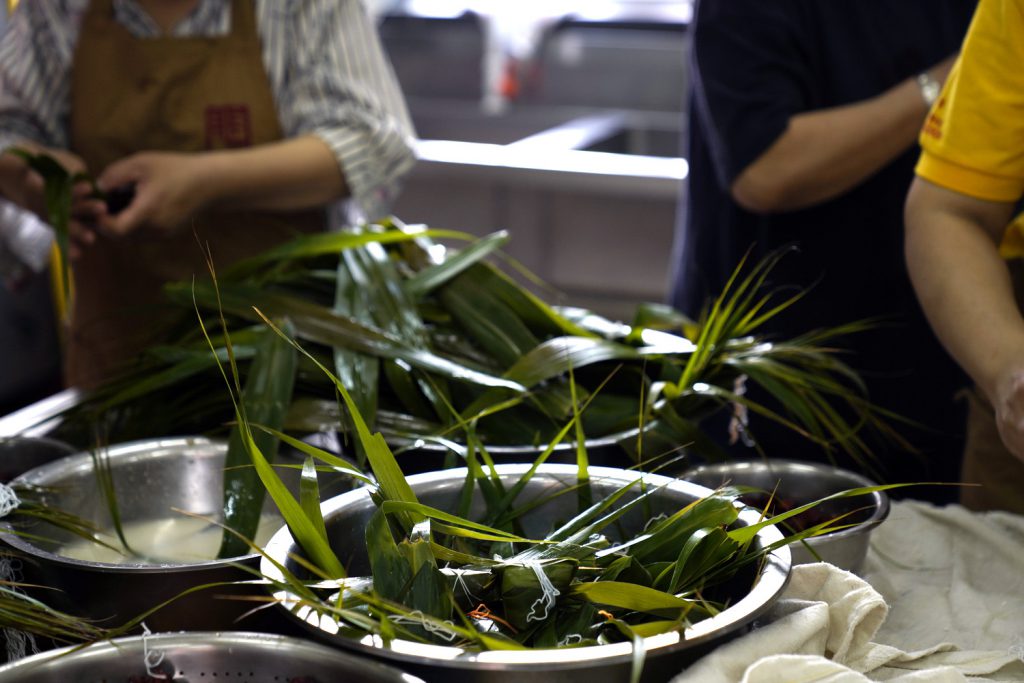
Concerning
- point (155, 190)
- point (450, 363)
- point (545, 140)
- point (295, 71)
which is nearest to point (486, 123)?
point (545, 140)

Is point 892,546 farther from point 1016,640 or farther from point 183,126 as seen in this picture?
point 183,126

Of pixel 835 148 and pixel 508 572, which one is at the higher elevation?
pixel 835 148

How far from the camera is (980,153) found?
1.22 meters

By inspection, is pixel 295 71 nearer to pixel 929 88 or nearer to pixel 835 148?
pixel 835 148

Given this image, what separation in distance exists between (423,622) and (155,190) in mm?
1101

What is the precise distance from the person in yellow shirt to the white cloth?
0.12m

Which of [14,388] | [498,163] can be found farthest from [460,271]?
[14,388]

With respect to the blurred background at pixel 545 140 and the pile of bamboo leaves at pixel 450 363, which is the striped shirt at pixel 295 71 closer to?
the pile of bamboo leaves at pixel 450 363

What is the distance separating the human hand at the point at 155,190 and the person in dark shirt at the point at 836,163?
2.41ft

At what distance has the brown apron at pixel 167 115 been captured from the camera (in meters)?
1.88

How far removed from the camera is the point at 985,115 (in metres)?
1.20

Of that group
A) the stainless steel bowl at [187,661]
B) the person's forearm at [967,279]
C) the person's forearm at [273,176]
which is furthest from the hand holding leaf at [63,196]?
the person's forearm at [967,279]

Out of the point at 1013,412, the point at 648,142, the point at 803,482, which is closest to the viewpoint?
the point at 1013,412

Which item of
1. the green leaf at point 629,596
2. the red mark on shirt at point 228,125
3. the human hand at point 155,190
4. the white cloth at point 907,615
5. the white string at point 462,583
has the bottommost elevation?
the white cloth at point 907,615
